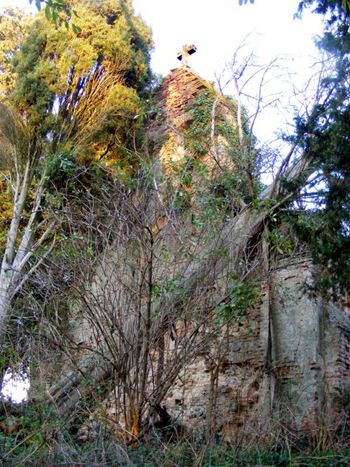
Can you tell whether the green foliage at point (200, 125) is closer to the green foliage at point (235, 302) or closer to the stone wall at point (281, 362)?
the stone wall at point (281, 362)

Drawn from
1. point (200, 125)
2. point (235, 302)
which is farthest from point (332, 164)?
point (200, 125)

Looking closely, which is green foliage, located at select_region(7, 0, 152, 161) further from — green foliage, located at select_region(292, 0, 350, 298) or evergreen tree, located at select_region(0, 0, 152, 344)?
green foliage, located at select_region(292, 0, 350, 298)

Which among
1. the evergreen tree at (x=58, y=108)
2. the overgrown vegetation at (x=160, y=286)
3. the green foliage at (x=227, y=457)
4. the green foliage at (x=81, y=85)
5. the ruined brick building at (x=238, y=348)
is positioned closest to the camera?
the green foliage at (x=227, y=457)

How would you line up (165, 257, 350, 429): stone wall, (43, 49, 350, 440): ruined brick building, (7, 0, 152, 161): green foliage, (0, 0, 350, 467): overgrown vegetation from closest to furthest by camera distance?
(0, 0, 350, 467): overgrown vegetation, (43, 49, 350, 440): ruined brick building, (165, 257, 350, 429): stone wall, (7, 0, 152, 161): green foliage

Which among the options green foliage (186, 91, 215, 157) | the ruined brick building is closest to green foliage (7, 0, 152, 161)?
green foliage (186, 91, 215, 157)

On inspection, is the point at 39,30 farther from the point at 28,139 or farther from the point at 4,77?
the point at 28,139

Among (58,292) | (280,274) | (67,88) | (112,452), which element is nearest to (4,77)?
(67,88)

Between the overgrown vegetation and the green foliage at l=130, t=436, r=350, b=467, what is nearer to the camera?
the green foliage at l=130, t=436, r=350, b=467

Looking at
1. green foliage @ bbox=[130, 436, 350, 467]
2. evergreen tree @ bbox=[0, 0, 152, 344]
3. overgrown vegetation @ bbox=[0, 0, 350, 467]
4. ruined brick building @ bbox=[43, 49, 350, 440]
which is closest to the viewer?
green foliage @ bbox=[130, 436, 350, 467]

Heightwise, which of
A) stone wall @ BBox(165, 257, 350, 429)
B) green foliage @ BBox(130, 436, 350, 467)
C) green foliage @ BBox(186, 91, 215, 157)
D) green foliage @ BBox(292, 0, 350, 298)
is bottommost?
green foliage @ BBox(130, 436, 350, 467)

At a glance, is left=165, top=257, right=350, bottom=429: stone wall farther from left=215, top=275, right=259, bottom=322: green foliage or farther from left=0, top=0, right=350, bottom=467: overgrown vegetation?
left=215, top=275, right=259, bottom=322: green foliage

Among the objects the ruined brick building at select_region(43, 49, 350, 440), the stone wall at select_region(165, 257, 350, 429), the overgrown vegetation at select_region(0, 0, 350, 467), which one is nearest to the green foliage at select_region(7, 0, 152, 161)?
the overgrown vegetation at select_region(0, 0, 350, 467)

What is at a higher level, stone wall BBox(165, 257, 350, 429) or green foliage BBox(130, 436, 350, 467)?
stone wall BBox(165, 257, 350, 429)

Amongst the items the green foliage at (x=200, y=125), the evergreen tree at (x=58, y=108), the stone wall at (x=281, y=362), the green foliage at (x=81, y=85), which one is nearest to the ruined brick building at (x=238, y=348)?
the stone wall at (x=281, y=362)
